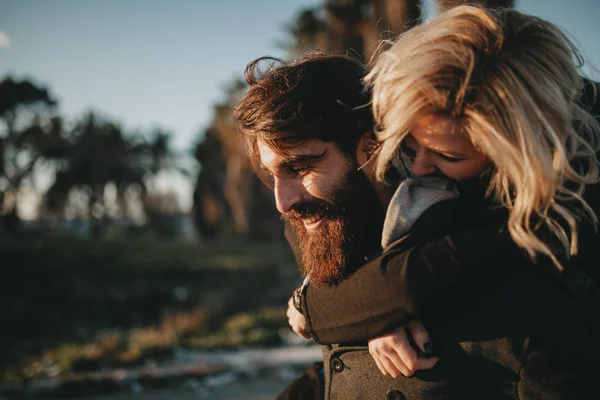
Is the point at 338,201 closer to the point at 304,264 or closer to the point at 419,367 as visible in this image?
the point at 304,264

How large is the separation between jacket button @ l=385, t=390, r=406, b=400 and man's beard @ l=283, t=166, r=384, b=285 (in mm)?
442

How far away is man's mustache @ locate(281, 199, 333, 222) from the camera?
205 cm

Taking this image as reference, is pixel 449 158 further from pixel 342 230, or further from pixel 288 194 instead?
pixel 288 194

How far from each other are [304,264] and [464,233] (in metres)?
0.80

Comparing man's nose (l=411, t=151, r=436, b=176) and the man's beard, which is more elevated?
A: man's nose (l=411, t=151, r=436, b=176)

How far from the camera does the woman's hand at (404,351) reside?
4.95 feet

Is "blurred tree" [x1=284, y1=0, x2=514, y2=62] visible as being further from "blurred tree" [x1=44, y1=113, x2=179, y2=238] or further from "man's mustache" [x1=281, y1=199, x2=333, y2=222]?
"blurred tree" [x1=44, y1=113, x2=179, y2=238]

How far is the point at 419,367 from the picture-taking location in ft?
4.94

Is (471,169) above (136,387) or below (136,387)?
above

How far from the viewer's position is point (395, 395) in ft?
5.36

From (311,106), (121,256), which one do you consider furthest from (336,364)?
(121,256)

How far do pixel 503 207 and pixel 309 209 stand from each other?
83 cm

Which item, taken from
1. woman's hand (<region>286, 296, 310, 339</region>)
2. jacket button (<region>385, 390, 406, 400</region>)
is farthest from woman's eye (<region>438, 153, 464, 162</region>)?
woman's hand (<region>286, 296, 310, 339</region>)

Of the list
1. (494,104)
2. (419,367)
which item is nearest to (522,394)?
(419,367)
